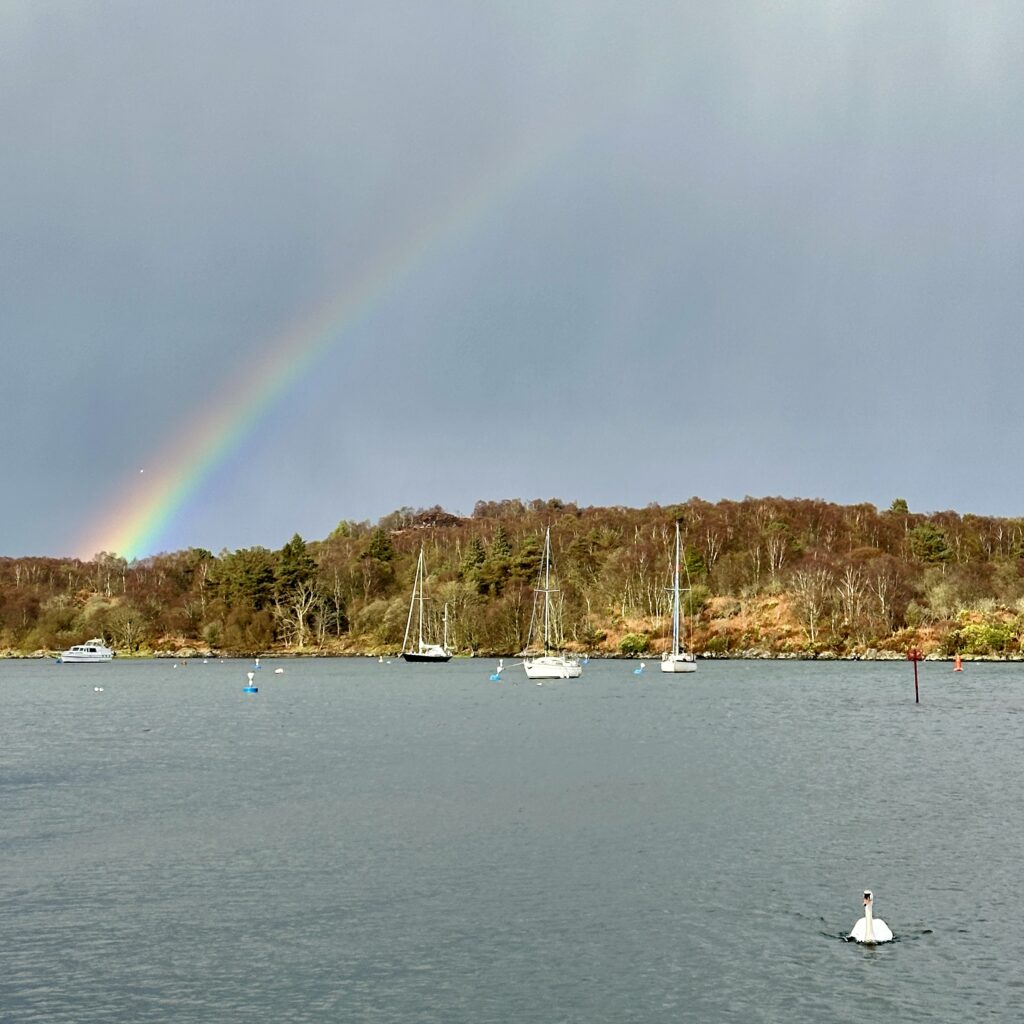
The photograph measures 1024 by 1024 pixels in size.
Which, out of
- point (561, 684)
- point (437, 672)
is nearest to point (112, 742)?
point (561, 684)

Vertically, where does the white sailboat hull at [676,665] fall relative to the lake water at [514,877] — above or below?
above

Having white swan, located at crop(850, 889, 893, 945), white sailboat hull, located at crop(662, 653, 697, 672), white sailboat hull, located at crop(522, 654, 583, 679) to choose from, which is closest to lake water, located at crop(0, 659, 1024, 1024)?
white swan, located at crop(850, 889, 893, 945)

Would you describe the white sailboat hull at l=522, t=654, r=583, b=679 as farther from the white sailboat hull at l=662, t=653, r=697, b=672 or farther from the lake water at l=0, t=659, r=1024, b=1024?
the lake water at l=0, t=659, r=1024, b=1024

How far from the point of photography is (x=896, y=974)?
22344 millimetres

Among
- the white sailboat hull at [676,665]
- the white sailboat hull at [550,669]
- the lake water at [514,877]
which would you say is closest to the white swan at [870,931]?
the lake water at [514,877]

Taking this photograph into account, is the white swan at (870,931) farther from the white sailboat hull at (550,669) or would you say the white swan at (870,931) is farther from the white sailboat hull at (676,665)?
the white sailboat hull at (676,665)

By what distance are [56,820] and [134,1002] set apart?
22457mm

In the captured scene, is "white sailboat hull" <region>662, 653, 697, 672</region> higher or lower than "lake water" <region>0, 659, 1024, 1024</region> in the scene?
higher

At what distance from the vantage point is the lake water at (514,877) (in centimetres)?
2155

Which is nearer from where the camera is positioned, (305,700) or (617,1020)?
(617,1020)

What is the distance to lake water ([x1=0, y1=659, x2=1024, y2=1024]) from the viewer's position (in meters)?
21.5

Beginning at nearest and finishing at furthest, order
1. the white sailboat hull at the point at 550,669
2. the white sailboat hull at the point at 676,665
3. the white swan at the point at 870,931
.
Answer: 1. the white swan at the point at 870,931
2. the white sailboat hull at the point at 550,669
3. the white sailboat hull at the point at 676,665

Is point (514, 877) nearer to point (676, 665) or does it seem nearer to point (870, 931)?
point (870, 931)

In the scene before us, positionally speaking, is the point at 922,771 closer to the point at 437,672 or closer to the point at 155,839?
the point at 155,839
